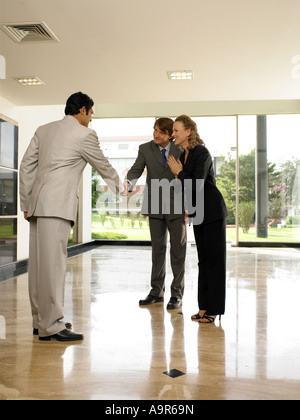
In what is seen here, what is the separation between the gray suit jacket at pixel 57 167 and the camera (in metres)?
2.50

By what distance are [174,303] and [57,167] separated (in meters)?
1.56

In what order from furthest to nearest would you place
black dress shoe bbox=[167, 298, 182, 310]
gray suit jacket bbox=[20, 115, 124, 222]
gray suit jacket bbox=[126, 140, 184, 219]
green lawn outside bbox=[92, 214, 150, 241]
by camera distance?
green lawn outside bbox=[92, 214, 150, 241]
gray suit jacket bbox=[126, 140, 184, 219]
black dress shoe bbox=[167, 298, 182, 310]
gray suit jacket bbox=[20, 115, 124, 222]

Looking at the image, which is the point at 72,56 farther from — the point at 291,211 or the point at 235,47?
the point at 291,211

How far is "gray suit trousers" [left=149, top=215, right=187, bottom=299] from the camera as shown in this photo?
3.47 meters

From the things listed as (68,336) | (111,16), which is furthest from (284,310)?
(111,16)

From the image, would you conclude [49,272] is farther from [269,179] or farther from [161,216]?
[269,179]

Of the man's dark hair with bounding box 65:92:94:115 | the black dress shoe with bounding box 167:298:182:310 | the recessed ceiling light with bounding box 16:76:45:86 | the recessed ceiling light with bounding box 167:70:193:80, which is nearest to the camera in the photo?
the man's dark hair with bounding box 65:92:94:115

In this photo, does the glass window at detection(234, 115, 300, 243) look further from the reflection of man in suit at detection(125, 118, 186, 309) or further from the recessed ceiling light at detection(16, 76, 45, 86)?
the reflection of man in suit at detection(125, 118, 186, 309)

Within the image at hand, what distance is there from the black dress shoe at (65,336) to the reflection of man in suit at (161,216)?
3.30ft

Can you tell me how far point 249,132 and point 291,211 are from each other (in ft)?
6.54

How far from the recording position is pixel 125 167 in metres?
9.84

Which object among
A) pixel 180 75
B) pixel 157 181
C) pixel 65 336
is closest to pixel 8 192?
pixel 180 75

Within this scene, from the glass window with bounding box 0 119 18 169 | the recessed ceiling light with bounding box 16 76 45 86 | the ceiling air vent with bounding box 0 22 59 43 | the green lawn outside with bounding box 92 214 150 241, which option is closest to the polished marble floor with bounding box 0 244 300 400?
the glass window with bounding box 0 119 18 169

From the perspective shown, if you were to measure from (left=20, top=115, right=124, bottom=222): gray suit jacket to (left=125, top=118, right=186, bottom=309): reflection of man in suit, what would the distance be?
82 centimetres
